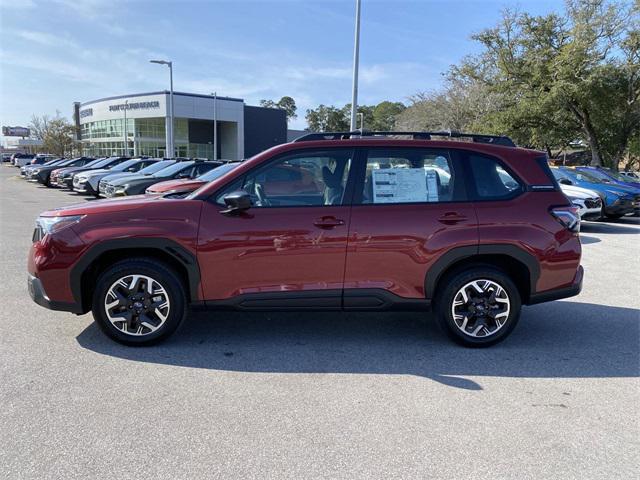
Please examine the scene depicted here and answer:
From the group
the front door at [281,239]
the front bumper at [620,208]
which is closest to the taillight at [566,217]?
the front door at [281,239]

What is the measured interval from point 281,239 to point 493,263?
1.98 metres

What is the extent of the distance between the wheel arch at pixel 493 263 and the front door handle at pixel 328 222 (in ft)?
3.03

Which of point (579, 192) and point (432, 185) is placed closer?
point (432, 185)

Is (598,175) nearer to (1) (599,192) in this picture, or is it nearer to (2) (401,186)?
(1) (599,192)

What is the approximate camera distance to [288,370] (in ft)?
12.6

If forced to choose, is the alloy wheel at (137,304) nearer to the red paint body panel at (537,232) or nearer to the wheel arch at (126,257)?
the wheel arch at (126,257)

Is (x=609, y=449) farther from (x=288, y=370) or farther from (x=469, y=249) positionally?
(x=288, y=370)

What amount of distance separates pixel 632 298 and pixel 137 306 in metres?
5.91

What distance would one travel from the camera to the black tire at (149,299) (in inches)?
160

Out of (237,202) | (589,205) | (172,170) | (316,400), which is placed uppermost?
(237,202)

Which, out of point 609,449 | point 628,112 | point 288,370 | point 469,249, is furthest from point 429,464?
point 628,112

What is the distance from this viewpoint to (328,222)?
13.4ft

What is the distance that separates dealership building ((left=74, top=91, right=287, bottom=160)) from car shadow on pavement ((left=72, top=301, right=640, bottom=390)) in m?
54.3

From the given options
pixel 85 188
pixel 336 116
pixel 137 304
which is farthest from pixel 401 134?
pixel 336 116
